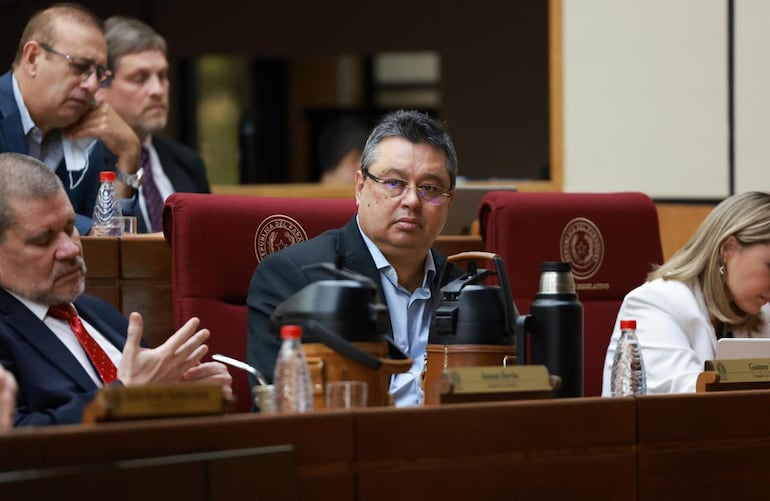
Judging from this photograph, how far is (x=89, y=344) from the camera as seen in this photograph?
7.90 ft

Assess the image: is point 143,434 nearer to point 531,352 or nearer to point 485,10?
point 531,352

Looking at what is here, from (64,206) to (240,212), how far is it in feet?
1.83

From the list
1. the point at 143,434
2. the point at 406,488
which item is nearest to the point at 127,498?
the point at 143,434

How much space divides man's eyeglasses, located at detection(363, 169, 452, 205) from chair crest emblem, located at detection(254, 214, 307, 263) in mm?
290

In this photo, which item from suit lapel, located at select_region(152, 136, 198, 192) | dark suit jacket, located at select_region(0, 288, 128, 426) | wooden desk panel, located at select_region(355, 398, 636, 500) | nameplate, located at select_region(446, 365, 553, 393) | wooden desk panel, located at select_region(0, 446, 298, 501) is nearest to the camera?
wooden desk panel, located at select_region(0, 446, 298, 501)

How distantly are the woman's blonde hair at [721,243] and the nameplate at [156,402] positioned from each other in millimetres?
1671

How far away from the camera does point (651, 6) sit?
4.63 metres

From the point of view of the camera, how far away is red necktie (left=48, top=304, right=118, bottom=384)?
2.38m

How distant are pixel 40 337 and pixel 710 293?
1.59 m

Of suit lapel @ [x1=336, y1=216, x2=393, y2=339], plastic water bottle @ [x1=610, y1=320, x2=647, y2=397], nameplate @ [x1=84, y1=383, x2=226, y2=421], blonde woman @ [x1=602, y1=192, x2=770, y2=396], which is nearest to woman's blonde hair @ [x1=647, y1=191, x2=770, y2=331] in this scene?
blonde woman @ [x1=602, y1=192, x2=770, y2=396]

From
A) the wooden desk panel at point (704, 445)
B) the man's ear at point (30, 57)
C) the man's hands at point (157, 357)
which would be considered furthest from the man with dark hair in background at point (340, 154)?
the wooden desk panel at point (704, 445)

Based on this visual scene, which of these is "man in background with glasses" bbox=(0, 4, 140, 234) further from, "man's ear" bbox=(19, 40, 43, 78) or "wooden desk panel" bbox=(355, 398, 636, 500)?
"wooden desk panel" bbox=(355, 398, 636, 500)

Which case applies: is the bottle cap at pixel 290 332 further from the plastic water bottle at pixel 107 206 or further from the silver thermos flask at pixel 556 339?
the plastic water bottle at pixel 107 206

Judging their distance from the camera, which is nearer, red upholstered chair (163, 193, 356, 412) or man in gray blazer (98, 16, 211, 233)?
red upholstered chair (163, 193, 356, 412)
